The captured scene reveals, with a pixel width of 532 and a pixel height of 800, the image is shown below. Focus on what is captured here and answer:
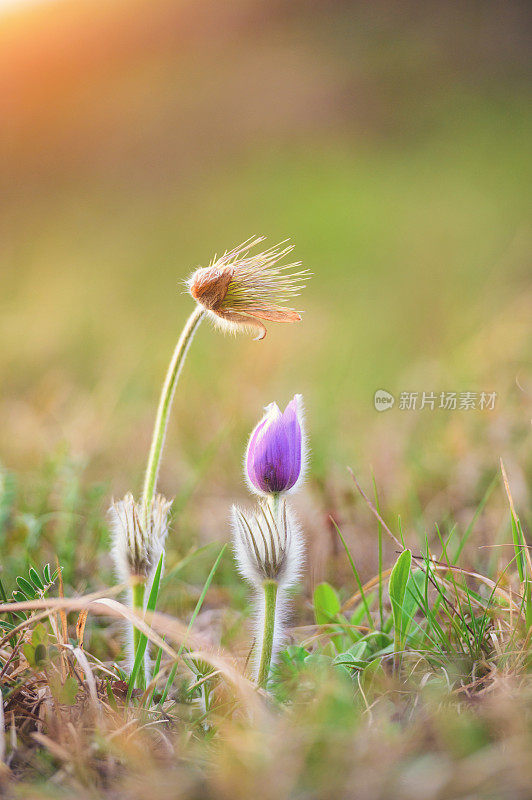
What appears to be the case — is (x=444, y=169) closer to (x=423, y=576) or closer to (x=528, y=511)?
(x=528, y=511)

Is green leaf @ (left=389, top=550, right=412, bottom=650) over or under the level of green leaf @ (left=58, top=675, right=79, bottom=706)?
over

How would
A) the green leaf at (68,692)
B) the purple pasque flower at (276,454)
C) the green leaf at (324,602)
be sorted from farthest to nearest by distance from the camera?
the green leaf at (324,602) → the purple pasque flower at (276,454) → the green leaf at (68,692)

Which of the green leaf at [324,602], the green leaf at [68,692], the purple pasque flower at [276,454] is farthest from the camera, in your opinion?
the green leaf at [324,602]

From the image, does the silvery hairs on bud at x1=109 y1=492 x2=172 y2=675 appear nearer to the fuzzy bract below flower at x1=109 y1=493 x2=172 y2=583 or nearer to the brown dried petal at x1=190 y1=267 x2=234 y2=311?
the fuzzy bract below flower at x1=109 y1=493 x2=172 y2=583

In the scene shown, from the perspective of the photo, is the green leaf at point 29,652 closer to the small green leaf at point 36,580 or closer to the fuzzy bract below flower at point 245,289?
the small green leaf at point 36,580

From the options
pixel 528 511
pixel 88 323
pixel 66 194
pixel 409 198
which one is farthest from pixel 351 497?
pixel 66 194

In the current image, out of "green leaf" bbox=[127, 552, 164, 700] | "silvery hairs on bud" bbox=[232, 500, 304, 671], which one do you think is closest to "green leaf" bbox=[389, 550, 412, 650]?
"silvery hairs on bud" bbox=[232, 500, 304, 671]

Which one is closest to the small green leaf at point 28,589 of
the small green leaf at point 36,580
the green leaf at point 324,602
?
the small green leaf at point 36,580
